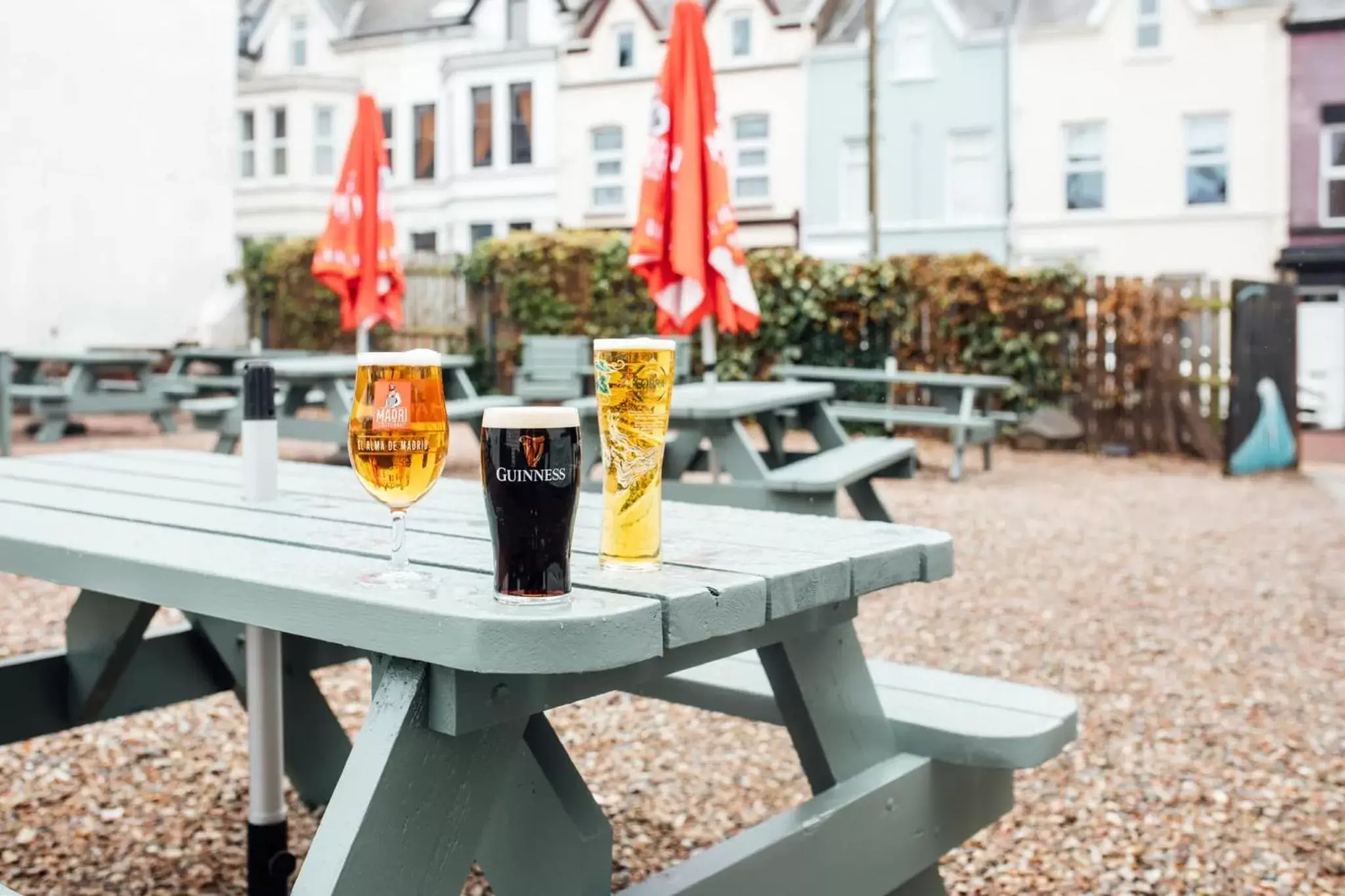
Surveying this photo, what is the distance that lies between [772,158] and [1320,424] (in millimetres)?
9047

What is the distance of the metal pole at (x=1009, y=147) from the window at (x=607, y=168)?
254 inches

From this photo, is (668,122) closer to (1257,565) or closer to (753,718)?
(1257,565)

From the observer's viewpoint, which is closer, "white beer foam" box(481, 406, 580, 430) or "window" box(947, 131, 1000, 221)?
"white beer foam" box(481, 406, 580, 430)

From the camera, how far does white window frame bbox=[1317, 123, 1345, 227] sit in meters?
18.0

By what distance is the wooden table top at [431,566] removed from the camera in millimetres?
1074

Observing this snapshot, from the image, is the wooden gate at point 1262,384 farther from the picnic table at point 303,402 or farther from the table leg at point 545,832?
the table leg at point 545,832

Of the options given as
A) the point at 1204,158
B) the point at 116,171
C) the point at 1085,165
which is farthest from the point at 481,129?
the point at 1204,158

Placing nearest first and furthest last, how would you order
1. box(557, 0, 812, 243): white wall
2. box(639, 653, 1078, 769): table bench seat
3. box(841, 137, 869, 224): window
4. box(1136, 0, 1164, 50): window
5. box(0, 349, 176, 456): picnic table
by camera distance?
box(639, 653, 1078, 769): table bench seat
box(0, 349, 176, 456): picnic table
box(1136, 0, 1164, 50): window
box(841, 137, 869, 224): window
box(557, 0, 812, 243): white wall

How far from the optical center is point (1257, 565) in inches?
213

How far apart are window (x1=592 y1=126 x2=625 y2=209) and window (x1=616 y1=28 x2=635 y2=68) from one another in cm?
118

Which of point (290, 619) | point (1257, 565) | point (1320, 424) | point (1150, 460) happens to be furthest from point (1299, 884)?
point (1320, 424)

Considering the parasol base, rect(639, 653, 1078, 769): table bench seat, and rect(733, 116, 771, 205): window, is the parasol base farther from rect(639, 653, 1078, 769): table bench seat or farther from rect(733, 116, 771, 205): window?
rect(733, 116, 771, 205): window

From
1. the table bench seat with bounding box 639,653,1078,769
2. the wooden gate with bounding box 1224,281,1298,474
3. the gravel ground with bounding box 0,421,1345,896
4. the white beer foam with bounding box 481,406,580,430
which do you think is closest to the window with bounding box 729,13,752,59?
the wooden gate with bounding box 1224,281,1298,474

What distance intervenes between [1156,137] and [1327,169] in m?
2.36
